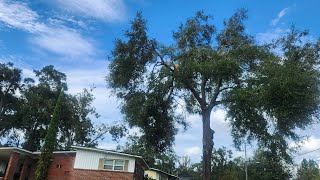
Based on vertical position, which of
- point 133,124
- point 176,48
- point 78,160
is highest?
point 176,48

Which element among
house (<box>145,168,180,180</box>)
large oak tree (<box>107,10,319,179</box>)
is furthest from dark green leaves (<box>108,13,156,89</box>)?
house (<box>145,168,180,180</box>)

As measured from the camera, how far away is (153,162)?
252 feet

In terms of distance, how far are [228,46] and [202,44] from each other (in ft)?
7.99

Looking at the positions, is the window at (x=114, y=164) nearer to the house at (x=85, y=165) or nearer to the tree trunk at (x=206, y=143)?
the house at (x=85, y=165)

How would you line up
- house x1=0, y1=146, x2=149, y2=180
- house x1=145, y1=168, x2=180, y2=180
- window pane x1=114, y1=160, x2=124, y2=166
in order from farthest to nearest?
house x1=145, y1=168, x2=180, y2=180 < window pane x1=114, y1=160, x2=124, y2=166 < house x1=0, y1=146, x2=149, y2=180

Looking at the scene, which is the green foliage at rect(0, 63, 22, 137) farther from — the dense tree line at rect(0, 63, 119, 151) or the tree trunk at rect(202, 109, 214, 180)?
the tree trunk at rect(202, 109, 214, 180)

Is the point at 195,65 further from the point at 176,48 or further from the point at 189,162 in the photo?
the point at 189,162

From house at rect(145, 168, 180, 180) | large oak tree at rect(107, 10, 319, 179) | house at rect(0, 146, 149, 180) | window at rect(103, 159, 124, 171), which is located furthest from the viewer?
house at rect(145, 168, 180, 180)

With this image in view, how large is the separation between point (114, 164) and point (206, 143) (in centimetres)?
1174

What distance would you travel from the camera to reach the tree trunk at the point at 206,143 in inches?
1015

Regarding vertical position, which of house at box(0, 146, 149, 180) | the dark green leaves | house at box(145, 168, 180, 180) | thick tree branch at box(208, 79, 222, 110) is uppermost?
the dark green leaves

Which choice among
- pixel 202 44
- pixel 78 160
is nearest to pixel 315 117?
pixel 202 44

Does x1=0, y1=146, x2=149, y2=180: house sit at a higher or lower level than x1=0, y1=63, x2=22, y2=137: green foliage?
lower

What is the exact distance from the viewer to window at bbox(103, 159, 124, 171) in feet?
112
